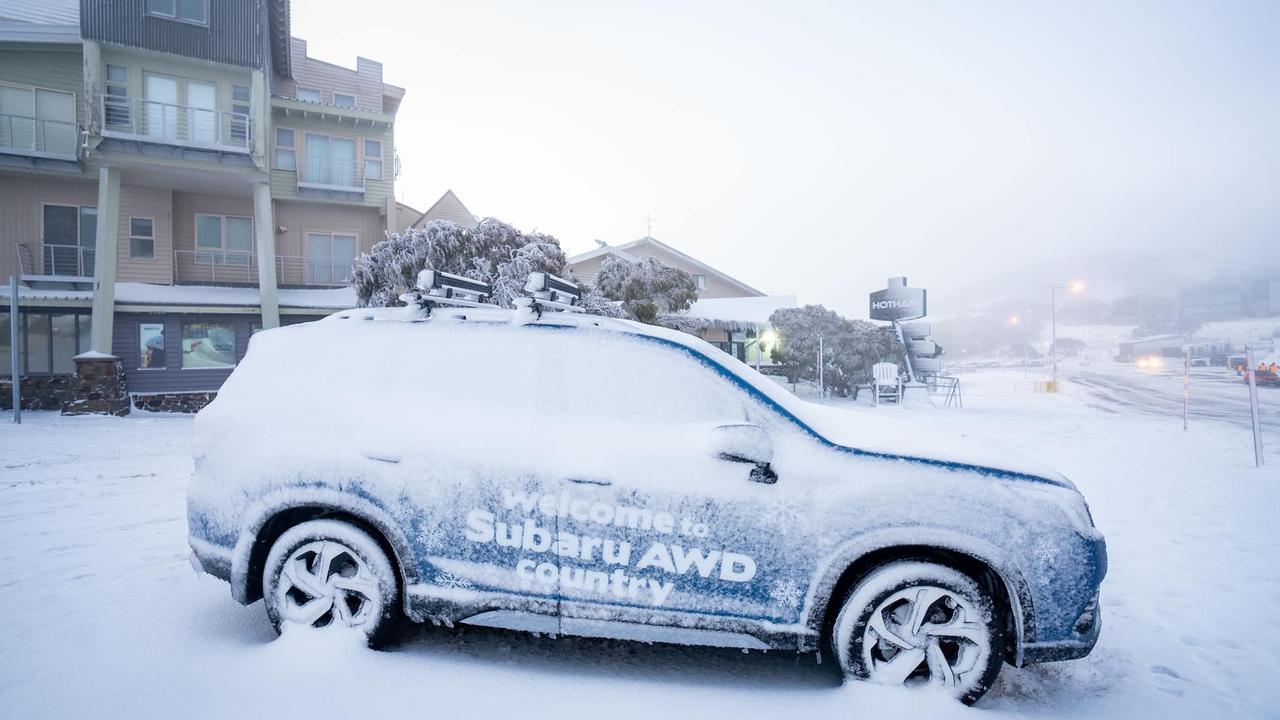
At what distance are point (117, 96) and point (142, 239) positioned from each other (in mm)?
4046

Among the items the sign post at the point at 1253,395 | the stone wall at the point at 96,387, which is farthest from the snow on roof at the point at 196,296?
the sign post at the point at 1253,395

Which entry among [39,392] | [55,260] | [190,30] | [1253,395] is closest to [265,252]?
[55,260]

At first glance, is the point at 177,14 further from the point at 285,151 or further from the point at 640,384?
the point at 640,384

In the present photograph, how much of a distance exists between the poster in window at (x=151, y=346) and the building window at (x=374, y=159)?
7845 millimetres

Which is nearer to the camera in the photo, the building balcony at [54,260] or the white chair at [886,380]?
the building balcony at [54,260]

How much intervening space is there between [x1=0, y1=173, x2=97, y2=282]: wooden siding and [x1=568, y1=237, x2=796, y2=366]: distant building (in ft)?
52.5

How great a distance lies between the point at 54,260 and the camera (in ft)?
56.7

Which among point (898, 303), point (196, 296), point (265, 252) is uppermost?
point (265, 252)

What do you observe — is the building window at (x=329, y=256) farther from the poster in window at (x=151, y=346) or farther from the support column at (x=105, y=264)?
the support column at (x=105, y=264)

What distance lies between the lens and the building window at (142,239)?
59.1ft

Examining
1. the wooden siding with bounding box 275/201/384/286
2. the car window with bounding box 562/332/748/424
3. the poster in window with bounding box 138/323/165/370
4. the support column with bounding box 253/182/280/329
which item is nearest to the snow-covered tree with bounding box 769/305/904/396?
the wooden siding with bounding box 275/201/384/286

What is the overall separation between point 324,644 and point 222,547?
0.77 metres

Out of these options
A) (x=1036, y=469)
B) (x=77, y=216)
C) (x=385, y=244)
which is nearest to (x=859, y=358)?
(x=385, y=244)

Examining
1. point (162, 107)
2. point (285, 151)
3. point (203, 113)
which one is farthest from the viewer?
point (285, 151)
